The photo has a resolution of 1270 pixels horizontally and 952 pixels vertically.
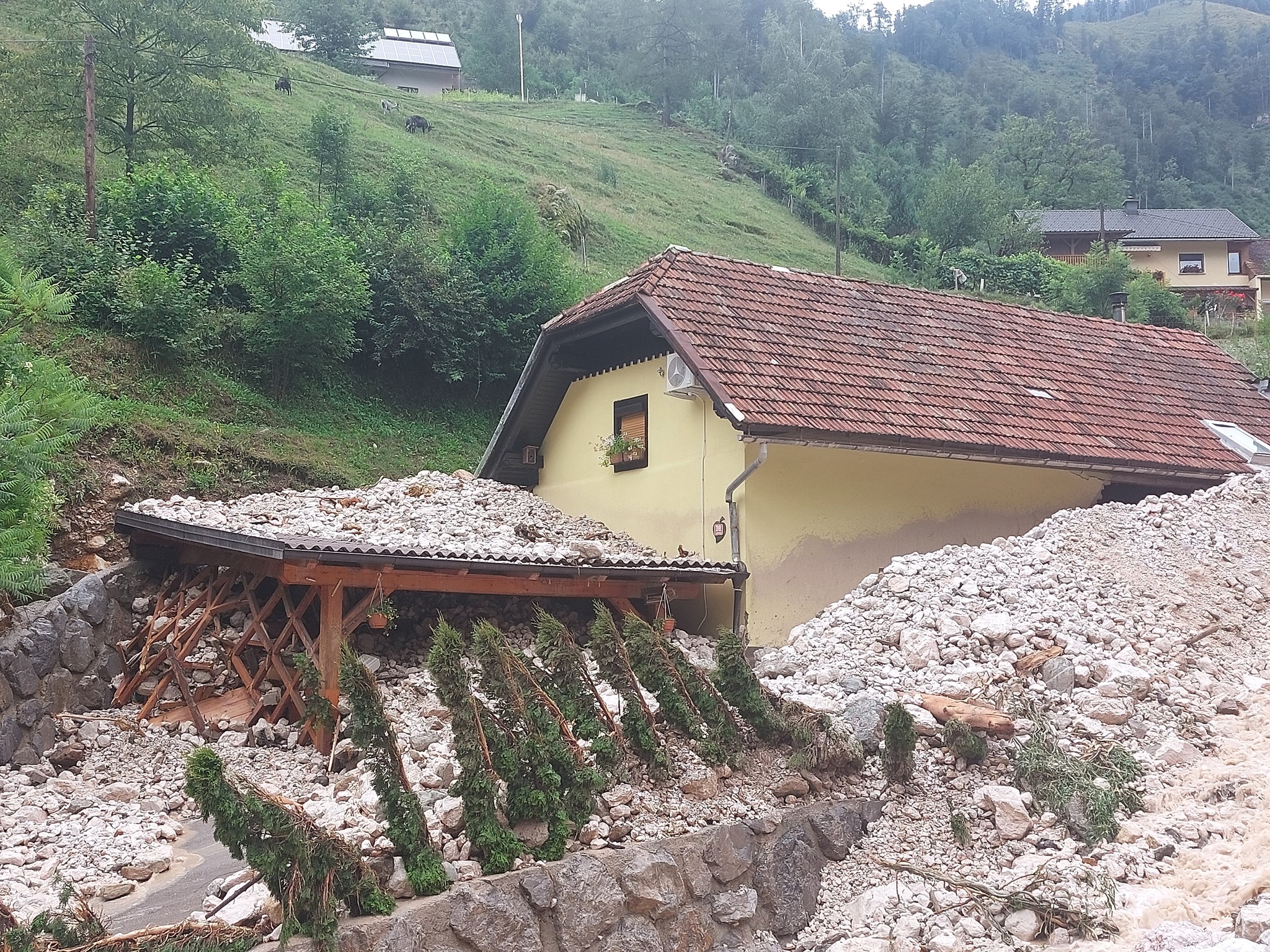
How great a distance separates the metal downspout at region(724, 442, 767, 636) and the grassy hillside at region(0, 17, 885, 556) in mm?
8129

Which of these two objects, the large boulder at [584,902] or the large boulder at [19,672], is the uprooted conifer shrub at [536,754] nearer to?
the large boulder at [584,902]

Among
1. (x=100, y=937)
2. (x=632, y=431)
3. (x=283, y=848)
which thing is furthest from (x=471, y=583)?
(x=100, y=937)

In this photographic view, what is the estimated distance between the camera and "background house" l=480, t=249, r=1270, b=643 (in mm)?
13133

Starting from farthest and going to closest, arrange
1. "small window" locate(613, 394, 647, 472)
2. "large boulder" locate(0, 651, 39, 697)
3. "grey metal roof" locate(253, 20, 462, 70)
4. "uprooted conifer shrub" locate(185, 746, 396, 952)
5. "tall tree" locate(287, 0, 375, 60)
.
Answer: "grey metal roof" locate(253, 20, 462, 70) → "tall tree" locate(287, 0, 375, 60) → "small window" locate(613, 394, 647, 472) → "large boulder" locate(0, 651, 39, 697) → "uprooted conifer shrub" locate(185, 746, 396, 952)

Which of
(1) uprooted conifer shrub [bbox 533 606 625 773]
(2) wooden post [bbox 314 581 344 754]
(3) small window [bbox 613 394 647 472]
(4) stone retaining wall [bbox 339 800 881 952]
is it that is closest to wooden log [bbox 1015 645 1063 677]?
(4) stone retaining wall [bbox 339 800 881 952]

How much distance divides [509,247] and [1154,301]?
2772 cm

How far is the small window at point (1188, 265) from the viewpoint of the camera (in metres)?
54.9

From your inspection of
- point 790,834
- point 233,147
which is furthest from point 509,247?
point 790,834

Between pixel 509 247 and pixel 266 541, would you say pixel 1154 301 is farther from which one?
pixel 266 541

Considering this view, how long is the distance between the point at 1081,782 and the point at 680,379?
6.72m

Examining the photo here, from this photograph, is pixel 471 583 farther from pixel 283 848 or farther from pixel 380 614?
pixel 283 848

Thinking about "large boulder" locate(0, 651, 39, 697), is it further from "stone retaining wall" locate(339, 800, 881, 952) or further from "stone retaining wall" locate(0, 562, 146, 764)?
"stone retaining wall" locate(339, 800, 881, 952)

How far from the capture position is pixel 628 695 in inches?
329

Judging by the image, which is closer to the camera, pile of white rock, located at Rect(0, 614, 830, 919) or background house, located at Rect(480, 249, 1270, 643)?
pile of white rock, located at Rect(0, 614, 830, 919)
